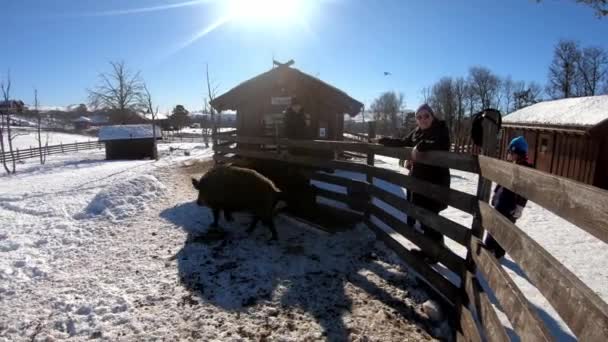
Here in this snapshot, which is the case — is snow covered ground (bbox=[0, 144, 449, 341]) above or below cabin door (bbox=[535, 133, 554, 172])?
below

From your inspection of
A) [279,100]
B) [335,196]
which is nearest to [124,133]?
[279,100]

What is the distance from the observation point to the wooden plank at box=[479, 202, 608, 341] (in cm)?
111

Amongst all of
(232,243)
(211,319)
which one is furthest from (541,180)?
(232,243)

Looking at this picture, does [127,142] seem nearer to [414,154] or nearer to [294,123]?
[294,123]

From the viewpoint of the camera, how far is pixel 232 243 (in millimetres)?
5152

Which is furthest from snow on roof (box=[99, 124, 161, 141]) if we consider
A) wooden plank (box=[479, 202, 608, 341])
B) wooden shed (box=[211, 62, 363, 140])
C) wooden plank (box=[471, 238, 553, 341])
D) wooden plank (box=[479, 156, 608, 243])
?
wooden plank (box=[479, 202, 608, 341])

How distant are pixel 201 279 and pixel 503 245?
11.0ft

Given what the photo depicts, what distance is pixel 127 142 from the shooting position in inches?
1081

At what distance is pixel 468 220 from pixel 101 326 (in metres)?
7.10

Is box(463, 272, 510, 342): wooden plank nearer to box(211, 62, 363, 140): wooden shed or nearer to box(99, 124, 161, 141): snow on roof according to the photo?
A: box(211, 62, 363, 140): wooden shed

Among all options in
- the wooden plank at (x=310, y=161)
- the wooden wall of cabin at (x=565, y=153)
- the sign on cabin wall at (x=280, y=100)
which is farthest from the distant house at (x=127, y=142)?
the wooden wall of cabin at (x=565, y=153)

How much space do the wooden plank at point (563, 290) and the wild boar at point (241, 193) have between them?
3.73m

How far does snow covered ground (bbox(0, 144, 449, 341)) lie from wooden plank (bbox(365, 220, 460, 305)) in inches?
5.9

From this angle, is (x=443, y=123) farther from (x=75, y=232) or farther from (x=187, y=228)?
(x=75, y=232)
